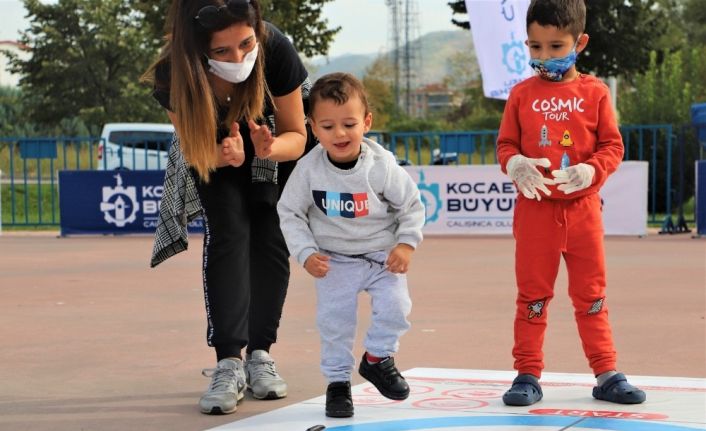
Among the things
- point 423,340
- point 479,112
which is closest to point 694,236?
point 423,340

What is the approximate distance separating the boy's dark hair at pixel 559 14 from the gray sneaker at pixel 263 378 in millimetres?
1669

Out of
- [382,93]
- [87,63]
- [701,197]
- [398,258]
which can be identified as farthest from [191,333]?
[382,93]

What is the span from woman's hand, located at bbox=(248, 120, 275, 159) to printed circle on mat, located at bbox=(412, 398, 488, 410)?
41.8 inches

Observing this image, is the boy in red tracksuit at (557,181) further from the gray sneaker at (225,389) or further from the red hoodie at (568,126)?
the gray sneaker at (225,389)

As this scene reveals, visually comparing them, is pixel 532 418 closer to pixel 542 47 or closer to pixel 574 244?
pixel 574 244

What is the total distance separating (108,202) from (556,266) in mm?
11775

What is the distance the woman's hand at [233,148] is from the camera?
427cm

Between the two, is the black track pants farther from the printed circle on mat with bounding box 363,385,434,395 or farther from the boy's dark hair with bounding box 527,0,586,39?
the boy's dark hair with bounding box 527,0,586,39

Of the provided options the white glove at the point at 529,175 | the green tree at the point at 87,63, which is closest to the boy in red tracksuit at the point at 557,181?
the white glove at the point at 529,175

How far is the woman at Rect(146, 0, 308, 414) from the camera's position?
171 inches

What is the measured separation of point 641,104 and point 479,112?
4043 centimetres

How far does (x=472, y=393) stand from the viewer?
181 inches

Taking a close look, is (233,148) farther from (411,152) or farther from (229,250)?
(411,152)

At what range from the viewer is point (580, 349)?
5.87 metres
